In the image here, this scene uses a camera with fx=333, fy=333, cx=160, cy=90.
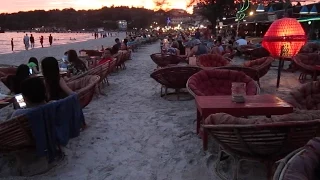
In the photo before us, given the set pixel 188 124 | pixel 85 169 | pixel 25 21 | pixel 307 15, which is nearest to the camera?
pixel 85 169

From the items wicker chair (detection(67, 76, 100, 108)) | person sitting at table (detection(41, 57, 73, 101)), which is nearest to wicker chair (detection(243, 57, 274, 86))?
wicker chair (detection(67, 76, 100, 108))

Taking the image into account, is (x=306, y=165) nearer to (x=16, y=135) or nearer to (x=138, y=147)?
(x=16, y=135)

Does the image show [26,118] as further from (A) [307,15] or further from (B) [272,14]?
(B) [272,14]

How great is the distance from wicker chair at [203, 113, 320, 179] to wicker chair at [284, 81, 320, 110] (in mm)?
1298

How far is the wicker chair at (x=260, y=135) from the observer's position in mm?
2631

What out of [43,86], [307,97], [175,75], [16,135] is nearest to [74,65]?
[175,75]

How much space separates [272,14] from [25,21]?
429 ft

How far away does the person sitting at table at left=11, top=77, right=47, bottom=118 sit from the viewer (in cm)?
348

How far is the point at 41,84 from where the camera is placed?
3.55 meters

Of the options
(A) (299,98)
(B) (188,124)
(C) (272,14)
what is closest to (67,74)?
(B) (188,124)

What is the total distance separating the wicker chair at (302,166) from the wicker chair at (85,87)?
130 inches

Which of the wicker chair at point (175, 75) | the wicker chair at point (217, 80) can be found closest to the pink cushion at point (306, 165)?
the wicker chair at point (217, 80)

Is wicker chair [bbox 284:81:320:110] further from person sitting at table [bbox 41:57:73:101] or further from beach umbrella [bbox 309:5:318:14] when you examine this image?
beach umbrella [bbox 309:5:318:14]

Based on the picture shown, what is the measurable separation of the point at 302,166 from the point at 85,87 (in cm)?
361
